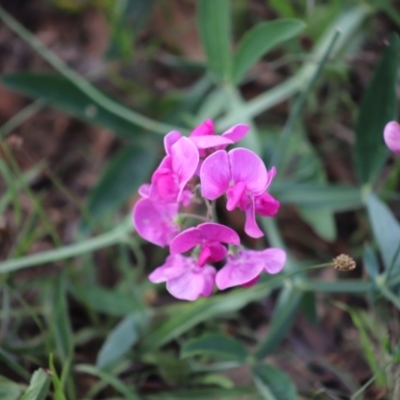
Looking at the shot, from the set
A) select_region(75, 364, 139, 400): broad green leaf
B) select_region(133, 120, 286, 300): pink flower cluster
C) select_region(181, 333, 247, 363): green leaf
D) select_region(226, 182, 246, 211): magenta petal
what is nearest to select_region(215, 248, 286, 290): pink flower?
select_region(133, 120, 286, 300): pink flower cluster

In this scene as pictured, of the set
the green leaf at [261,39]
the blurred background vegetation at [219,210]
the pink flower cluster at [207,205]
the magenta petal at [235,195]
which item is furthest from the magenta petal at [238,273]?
the green leaf at [261,39]

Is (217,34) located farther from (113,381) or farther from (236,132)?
(113,381)

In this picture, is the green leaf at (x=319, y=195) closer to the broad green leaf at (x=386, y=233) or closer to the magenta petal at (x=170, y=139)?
the broad green leaf at (x=386, y=233)

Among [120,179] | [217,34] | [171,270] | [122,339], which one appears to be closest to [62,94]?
[120,179]

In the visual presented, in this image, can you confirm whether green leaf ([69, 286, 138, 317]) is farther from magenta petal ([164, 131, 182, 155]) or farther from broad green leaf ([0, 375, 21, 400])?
magenta petal ([164, 131, 182, 155])

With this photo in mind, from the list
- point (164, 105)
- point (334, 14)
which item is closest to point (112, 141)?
point (164, 105)
